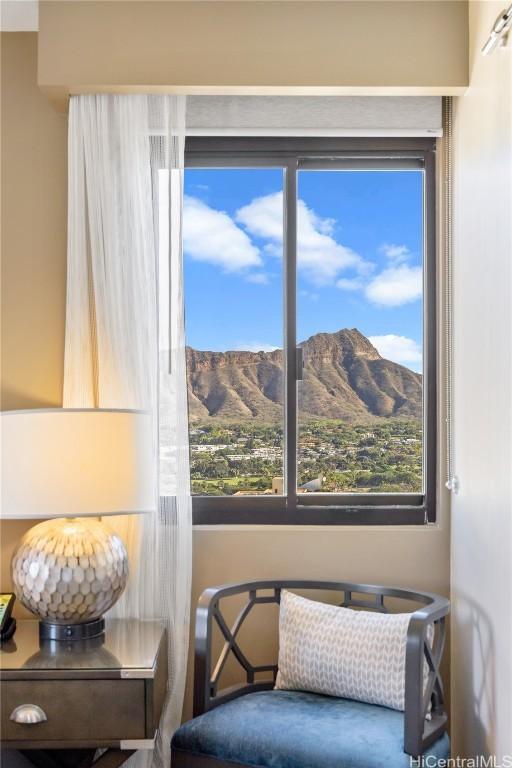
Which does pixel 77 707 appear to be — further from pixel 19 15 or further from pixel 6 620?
pixel 19 15

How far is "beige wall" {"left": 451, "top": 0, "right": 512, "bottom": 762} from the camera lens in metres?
2.14

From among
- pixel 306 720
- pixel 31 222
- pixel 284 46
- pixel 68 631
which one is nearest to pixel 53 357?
pixel 31 222

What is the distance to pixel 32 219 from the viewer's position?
2789mm

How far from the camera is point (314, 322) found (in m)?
2.93

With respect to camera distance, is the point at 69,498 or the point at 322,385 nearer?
the point at 69,498

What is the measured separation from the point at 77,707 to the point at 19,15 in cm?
217

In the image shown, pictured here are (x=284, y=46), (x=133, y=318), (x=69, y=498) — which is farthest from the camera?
(x=133, y=318)

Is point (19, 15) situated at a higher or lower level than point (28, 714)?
higher

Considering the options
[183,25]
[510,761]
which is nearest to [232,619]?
[510,761]

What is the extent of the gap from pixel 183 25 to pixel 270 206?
0.68m

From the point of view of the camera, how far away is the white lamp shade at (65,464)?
2.27m

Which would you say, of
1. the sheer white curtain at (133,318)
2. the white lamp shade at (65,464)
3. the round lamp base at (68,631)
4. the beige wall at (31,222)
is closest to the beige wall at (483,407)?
the sheer white curtain at (133,318)

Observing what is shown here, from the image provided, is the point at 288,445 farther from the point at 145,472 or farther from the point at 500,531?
the point at 500,531

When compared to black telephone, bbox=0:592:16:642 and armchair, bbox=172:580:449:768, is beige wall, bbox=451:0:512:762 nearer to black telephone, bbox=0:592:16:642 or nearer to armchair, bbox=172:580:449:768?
armchair, bbox=172:580:449:768
